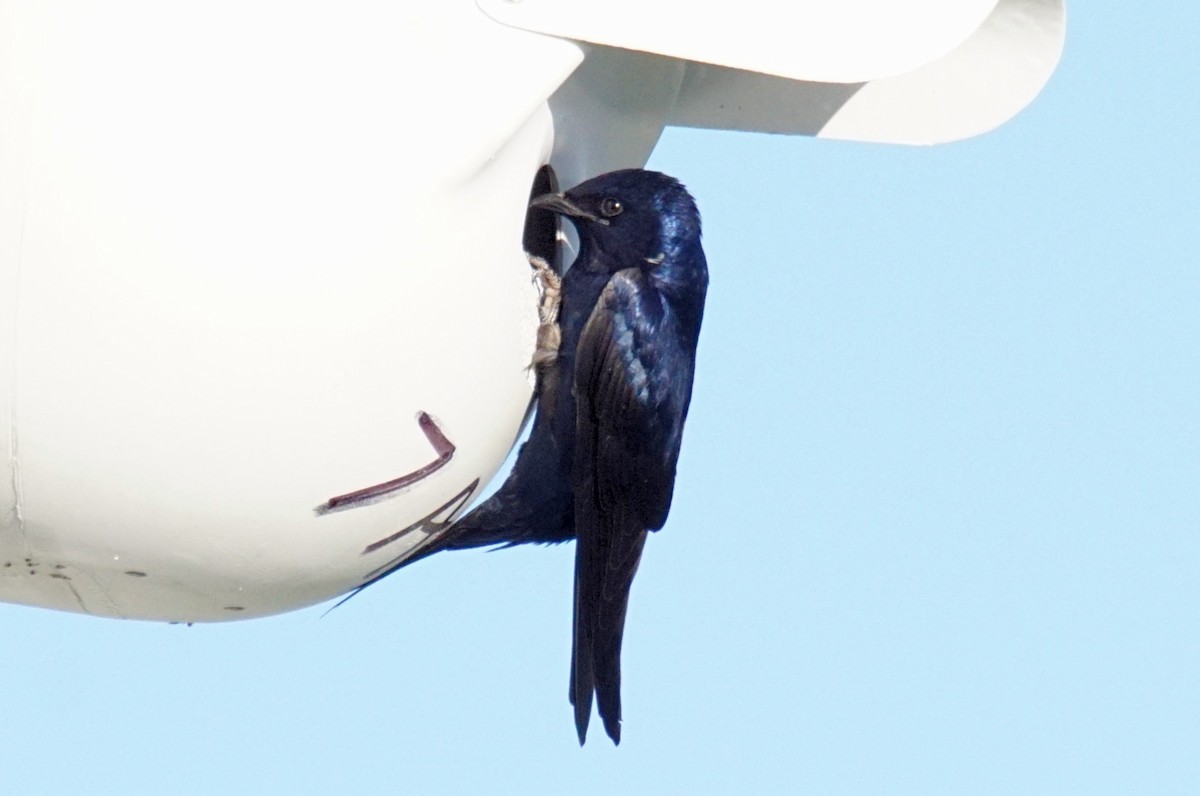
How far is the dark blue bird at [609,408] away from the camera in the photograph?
3.00 metres

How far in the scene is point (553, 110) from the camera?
2852mm

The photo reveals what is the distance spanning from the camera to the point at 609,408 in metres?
3.02

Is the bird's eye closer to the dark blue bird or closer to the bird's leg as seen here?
the dark blue bird

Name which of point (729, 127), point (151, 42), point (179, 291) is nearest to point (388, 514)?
point (179, 291)

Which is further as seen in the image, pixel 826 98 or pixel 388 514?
pixel 826 98

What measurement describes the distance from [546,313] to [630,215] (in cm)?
19

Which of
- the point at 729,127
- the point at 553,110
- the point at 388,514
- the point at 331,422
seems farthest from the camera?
the point at 729,127

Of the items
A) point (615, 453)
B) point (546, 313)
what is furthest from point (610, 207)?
point (615, 453)

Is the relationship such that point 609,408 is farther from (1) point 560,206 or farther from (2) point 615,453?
(1) point 560,206

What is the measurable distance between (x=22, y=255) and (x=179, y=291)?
0.15 m

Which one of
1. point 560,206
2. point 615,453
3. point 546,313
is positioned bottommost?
point 615,453

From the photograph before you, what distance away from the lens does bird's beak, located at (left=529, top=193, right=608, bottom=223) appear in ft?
9.64

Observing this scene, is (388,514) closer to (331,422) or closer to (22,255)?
(331,422)

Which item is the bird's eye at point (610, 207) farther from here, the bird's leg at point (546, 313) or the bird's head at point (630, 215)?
the bird's leg at point (546, 313)
